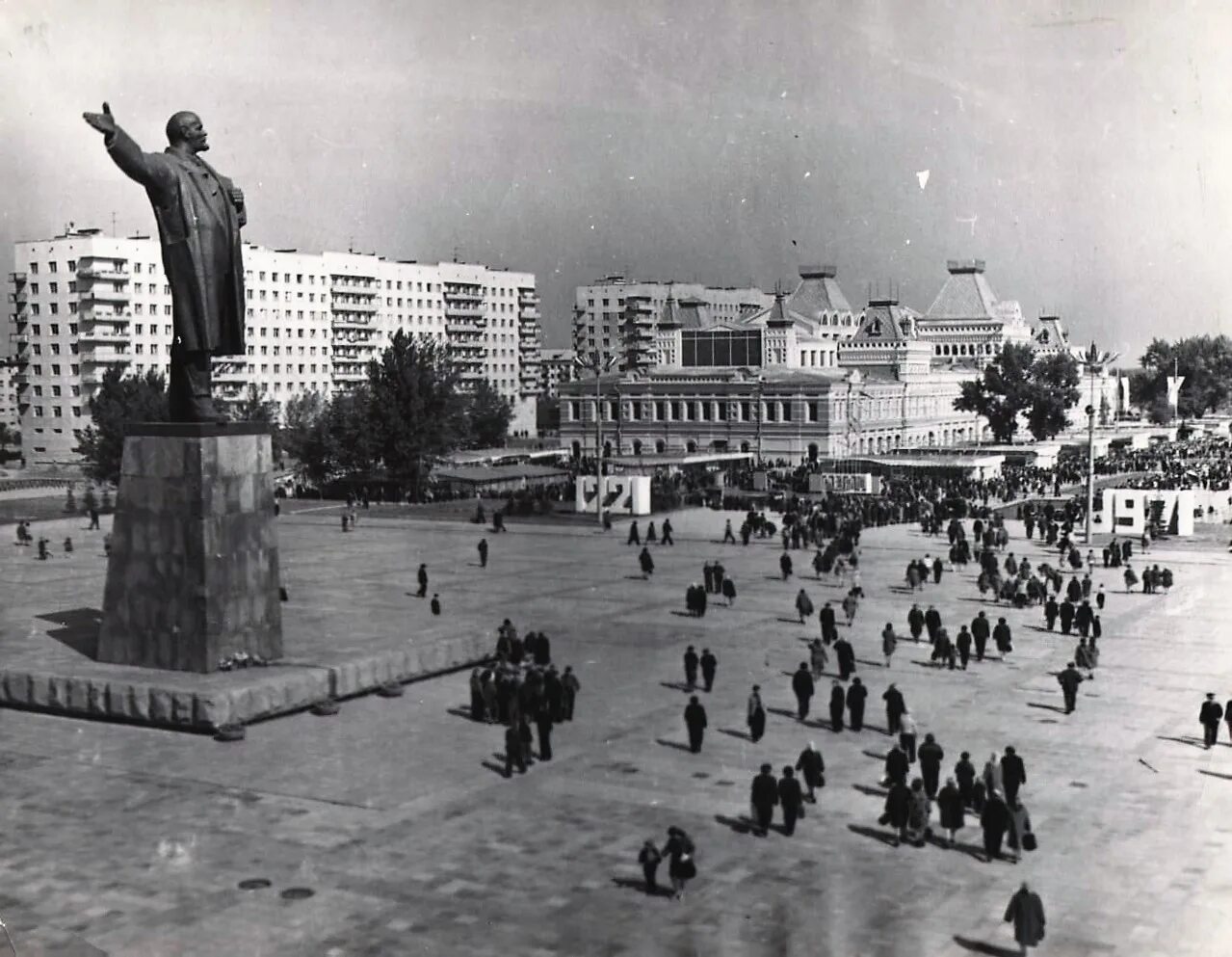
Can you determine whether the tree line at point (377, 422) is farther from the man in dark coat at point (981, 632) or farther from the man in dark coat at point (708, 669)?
the man in dark coat at point (708, 669)

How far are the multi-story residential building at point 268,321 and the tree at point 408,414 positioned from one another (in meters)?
18.7

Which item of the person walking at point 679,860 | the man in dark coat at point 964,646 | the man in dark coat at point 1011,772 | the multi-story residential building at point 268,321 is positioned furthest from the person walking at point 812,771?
the multi-story residential building at point 268,321

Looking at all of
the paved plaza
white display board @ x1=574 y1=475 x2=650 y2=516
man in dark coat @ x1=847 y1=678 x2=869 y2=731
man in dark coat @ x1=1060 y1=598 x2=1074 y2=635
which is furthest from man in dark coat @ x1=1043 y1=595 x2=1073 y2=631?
white display board @ x1=574 y1=475 x2=650 y2=516

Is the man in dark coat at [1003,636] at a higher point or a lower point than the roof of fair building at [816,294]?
lower

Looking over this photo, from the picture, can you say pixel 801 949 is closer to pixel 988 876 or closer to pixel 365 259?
pixel 988 876

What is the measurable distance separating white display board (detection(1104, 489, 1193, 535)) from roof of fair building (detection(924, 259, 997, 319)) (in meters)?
98.2

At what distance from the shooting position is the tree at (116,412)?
69.6m

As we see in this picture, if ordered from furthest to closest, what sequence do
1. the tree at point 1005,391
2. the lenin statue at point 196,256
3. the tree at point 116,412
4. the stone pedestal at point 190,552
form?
1. the tree at point 1005,391
2. the tree at point 116,412
3. the lenin statue at point 196,256
4. the stone pedestal at point 190,552

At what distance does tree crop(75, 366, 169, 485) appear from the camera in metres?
69.6

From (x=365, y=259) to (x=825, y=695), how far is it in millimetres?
96763

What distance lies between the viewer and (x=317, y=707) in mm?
22250

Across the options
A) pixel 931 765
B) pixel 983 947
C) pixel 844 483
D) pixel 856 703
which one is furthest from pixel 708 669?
pixel 844 483

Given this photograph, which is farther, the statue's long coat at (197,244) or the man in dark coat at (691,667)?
the man in dark coat at (691,667)

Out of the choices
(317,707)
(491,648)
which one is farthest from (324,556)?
(317,707)
